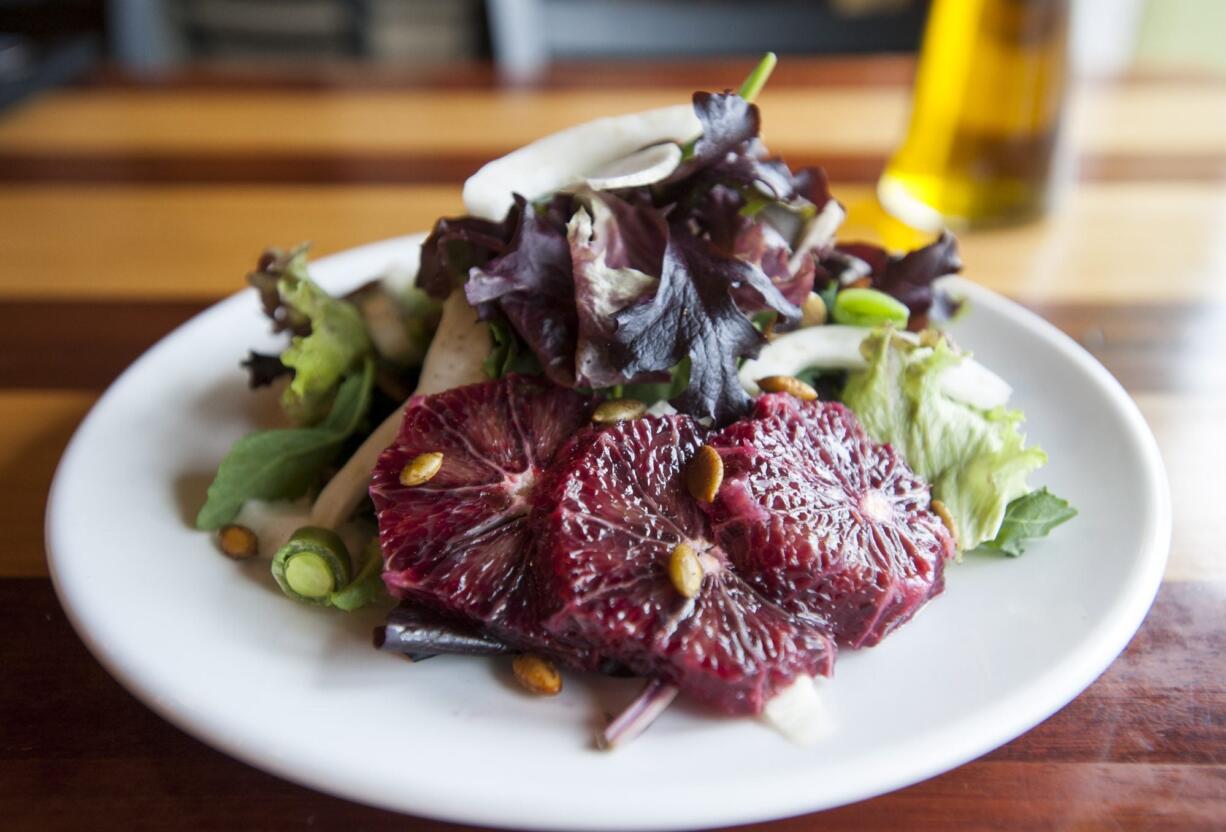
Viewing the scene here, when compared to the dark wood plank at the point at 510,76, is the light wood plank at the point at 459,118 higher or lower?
lower

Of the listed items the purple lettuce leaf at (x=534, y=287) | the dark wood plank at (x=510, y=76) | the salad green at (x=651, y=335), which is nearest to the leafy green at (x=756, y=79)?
the salad green at (x=651, y=335)

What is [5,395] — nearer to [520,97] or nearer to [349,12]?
[520,97]

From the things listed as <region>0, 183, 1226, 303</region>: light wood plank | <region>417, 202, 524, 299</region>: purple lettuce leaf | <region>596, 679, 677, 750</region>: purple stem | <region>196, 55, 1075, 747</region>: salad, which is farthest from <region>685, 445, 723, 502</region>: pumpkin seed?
<region>0, 183, 1226, 303</region>: light wood plank

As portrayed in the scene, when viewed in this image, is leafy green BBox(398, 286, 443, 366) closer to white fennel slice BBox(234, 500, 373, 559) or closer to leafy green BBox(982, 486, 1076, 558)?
white fennel slice BBox(234, 500, 373, 559)

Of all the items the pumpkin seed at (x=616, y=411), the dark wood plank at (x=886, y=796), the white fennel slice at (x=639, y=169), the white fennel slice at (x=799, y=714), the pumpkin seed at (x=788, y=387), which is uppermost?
the white fennel slice at (x=639, y=169)

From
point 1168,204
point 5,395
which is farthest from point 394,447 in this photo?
point 1168,204

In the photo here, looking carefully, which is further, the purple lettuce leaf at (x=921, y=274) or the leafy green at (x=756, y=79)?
the purple lettuce leaf at (x=921, y=274)

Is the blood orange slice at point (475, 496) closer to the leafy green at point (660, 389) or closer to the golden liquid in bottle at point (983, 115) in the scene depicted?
the leafy green at point (660, 389)
